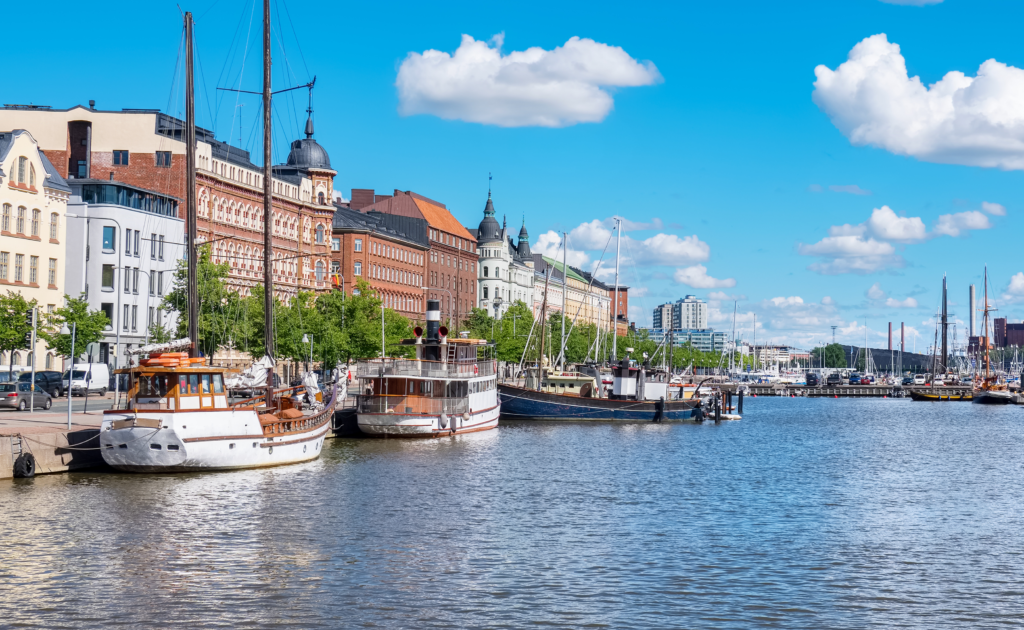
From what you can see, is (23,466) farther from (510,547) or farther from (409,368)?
(409,368)

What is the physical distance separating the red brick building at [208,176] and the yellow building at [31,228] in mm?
12517

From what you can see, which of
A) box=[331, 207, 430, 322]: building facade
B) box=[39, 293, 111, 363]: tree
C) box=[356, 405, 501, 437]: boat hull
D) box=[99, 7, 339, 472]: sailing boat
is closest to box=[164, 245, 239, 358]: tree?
box=[39, 293, 111, 363]: tree

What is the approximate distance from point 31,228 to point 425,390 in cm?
3751

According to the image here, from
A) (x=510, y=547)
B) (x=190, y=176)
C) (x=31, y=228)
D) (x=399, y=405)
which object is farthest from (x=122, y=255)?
(x=510, y=547)

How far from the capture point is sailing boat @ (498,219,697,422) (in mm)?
97875

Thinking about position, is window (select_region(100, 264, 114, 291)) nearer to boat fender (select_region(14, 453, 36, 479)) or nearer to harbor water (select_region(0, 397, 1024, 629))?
harbor water (select_region(0, 397, 1024, 629))

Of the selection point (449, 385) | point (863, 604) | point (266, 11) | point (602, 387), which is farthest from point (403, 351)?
point (863, 604)

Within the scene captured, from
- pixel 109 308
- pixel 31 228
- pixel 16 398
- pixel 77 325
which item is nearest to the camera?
pixel 16 398

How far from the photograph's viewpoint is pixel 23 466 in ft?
146

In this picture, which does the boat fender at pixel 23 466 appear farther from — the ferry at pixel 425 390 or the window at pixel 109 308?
the window at pixel 109 308

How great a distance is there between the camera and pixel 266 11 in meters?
62.3

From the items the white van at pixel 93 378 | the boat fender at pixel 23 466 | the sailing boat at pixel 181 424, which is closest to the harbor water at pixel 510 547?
the boat fender at pixel 23 466

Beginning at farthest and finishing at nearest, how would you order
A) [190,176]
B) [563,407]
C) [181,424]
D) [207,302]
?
[207,302], [563,407], [190,176], [181,424]

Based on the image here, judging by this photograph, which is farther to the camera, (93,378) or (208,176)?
(208,176)
